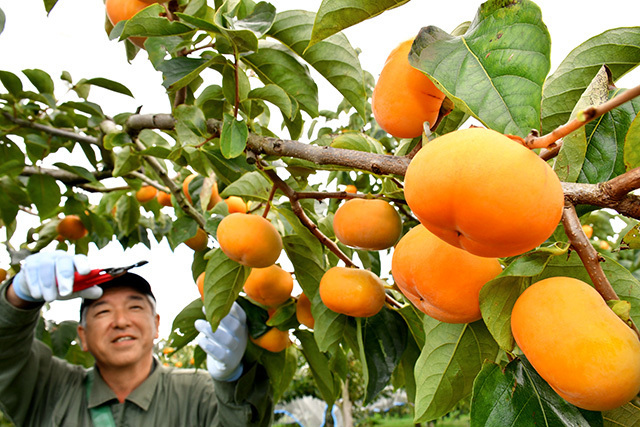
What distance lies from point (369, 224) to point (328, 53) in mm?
406

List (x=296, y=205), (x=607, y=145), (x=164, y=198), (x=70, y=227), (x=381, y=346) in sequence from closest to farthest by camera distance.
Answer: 1. (x=607, y=145)
2. (x=296, y=205)
3. (x=381, y=346)
4. (x=164, y=198)
5. (x=70, y=227)

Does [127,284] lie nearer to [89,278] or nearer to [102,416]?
[89,278]

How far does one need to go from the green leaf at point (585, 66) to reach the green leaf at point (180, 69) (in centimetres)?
70

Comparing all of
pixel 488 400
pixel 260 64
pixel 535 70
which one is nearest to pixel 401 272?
pixel 488 400

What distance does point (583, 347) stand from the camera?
0.52 m

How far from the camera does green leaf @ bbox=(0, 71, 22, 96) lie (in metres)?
1.83

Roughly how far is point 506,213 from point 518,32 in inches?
9.7

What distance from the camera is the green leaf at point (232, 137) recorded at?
1.06 m

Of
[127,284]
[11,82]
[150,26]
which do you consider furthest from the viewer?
[127,284]

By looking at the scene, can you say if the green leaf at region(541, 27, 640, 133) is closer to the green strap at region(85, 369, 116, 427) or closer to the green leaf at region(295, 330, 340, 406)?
the green leaf at region(295, 330, 340, 406)

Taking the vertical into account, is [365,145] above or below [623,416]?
above

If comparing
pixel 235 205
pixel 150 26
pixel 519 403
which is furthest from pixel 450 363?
pixel 235 205

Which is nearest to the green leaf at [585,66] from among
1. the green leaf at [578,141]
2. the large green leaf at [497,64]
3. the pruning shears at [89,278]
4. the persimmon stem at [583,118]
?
the green leaf at [578,141]

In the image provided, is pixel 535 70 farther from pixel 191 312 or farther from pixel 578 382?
pixel 191 312
